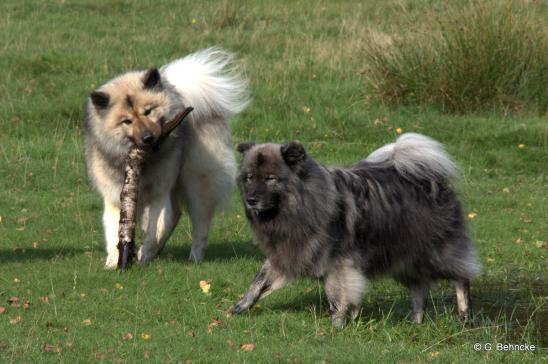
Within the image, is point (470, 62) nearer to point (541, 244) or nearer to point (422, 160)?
point (541, 244)

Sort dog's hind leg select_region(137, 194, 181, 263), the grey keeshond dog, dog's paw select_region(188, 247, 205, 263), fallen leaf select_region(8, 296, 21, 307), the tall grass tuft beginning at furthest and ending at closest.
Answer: the tall grass tuft
dog's paw select_region(188, 247, 205, 263)
dog's hind leg select_region(137, 194, 181, 263)
fallen leaf select_region(8, 296, 21, 307)
the grey keeshond dog

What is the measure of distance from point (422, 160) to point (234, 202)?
4380 mm

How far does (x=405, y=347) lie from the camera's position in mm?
7238

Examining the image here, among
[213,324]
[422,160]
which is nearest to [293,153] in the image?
[422,160]

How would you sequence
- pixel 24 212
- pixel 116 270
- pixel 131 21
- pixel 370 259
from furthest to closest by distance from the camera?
pixel 131 21 → pixel 24 212 → pixel 116 270 → pixel 370 259

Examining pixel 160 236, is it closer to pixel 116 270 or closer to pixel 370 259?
pixel 116 270

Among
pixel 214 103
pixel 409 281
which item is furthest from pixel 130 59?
pixel 409 281

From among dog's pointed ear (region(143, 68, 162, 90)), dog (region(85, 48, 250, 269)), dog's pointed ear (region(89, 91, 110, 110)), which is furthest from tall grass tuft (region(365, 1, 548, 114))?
dog's pointed ear (region(89, 91, 110, 110))

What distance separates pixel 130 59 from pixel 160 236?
363 inches

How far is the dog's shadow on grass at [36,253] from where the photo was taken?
9.58m

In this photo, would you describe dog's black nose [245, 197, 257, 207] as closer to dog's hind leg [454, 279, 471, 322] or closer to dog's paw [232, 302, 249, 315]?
dog's paw [232, 302, 249, 315]

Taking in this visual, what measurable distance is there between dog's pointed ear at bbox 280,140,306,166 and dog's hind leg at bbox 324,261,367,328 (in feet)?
2.86

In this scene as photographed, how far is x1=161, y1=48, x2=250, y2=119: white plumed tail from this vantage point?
10055mm

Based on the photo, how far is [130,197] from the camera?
30.2ft
